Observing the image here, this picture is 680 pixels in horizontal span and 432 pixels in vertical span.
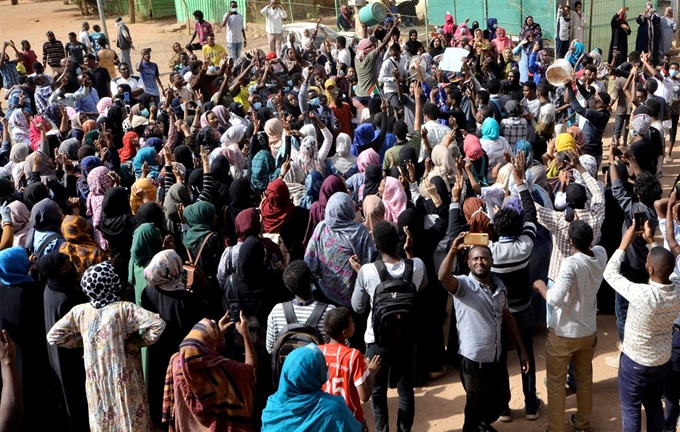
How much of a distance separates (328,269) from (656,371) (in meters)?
2.45

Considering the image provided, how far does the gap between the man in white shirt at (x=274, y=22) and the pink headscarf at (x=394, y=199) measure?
12.6m

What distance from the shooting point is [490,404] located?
4.75 m

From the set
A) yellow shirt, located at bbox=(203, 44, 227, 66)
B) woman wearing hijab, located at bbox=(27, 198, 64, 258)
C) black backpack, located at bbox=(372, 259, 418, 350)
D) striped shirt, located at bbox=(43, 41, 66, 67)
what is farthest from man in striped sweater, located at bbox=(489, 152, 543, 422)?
striped shirt, located at bbox=(43, 41, 66, 67)

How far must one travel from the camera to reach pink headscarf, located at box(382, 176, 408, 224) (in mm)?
6203

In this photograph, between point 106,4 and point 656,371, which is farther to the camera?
point 106,4

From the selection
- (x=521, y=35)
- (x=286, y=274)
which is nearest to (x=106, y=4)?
(x=521, y=35)

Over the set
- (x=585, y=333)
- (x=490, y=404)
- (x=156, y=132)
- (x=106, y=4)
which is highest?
(x=106, y=4)

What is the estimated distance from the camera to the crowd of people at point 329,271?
430 centimetres

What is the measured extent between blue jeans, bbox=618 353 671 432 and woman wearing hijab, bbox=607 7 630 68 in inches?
497

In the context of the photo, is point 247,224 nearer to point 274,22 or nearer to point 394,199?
point 394,199

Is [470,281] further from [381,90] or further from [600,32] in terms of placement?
[600,32]

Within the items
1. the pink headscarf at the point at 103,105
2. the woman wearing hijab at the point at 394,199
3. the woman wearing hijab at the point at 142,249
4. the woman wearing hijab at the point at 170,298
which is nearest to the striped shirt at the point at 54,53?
the pink headscarf at the point at 103,105

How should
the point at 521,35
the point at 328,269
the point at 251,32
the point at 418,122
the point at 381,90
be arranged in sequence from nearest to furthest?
the point at 328,269 < the point at 418,122 < the point at 381,90 < the point at 521,35 < the point at 251,32

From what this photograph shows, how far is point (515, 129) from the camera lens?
834cm
